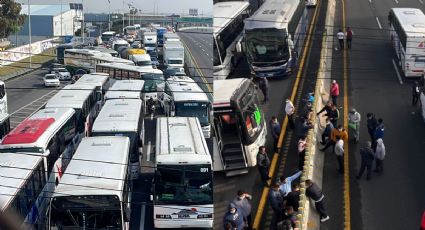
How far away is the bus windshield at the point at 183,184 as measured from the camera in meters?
6.80

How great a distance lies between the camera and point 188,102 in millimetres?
9984

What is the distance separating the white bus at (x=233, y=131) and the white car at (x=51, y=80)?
12068 millimetres

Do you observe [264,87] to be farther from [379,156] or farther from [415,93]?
[379,156]

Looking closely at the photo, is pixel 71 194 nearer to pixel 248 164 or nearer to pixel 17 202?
pixel 17 202

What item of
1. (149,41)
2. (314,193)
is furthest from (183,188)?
(149,41)

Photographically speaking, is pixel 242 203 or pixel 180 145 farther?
pixel 180 145

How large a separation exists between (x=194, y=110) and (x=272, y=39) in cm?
376

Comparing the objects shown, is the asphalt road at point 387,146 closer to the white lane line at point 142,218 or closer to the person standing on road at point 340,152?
the person standing on road at point 340,152

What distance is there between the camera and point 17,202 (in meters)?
6.78

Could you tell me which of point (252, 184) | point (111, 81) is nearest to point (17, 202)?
point (252, 184)

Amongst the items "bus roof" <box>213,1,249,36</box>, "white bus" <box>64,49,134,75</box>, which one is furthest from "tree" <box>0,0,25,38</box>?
"bus roof" <box>213,1,249,36</box>

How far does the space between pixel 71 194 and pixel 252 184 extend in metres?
2.49

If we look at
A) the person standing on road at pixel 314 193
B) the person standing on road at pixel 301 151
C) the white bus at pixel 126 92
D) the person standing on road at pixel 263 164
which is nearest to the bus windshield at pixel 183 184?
the person standing on road at pixel 263 164

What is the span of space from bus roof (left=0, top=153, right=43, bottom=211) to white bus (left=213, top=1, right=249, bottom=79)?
2999 mm
